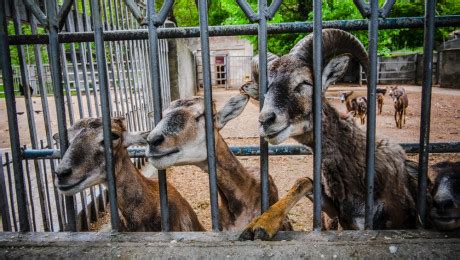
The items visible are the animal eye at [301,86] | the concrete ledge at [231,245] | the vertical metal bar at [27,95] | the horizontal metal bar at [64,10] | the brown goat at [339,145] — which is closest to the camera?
the concrete ledge at [231,245]

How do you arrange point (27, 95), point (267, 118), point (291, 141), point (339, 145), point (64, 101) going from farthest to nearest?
point (291, 141)
point (27, 95)
point (339, 145)
point (267, 118)
point (64, 101)

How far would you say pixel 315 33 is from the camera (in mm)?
1692

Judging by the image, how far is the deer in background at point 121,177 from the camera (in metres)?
2.83

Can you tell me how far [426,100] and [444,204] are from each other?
20.1 inches

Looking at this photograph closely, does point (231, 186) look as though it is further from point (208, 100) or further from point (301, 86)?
point (208, 100)

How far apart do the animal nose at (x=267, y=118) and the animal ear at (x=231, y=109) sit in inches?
32.2

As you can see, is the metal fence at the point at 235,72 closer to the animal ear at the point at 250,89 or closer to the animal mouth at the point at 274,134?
the animal ear at the point at 250,89

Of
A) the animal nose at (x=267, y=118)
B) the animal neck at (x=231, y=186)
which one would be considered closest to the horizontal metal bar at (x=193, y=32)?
the animal nose at (x=267, y=118)

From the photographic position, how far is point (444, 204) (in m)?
1.71

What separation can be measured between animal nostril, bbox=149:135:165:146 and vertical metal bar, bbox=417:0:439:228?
1.76 metres

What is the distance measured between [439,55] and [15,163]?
27380 millimetres

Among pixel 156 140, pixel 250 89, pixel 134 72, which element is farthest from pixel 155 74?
pixel 134 72

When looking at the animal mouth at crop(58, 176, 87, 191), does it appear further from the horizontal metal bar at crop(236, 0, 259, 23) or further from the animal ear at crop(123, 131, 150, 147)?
the horizontal metal bar at crop(236, 0, 259, 23)

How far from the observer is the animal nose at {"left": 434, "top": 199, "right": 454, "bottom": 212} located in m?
1.69
